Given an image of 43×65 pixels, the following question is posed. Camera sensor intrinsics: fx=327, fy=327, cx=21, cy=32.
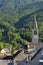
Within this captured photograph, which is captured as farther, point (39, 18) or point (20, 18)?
point (20, 18)

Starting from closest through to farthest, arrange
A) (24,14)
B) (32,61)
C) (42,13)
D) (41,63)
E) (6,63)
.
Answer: (41,63) → (32,61) → (6,63) → (42,13) → (24,14)

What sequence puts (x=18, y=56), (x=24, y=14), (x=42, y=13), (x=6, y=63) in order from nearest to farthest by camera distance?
(x=18, y=56), (x=6, y=63), (x=42, y=13), (x=24, y=14)

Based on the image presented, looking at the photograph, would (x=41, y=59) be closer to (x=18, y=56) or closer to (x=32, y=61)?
(x=32, y=61)

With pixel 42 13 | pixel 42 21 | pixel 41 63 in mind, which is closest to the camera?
pixel 41 63

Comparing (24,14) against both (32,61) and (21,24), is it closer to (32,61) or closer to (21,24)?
(21,24)

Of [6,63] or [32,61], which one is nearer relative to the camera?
[32,61]

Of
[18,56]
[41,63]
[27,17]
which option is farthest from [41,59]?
[27,17]

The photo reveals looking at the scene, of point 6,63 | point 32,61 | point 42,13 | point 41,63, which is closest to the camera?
point 41,63

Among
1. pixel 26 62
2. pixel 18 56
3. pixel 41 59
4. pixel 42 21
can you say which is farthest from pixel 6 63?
pixel 42 21
